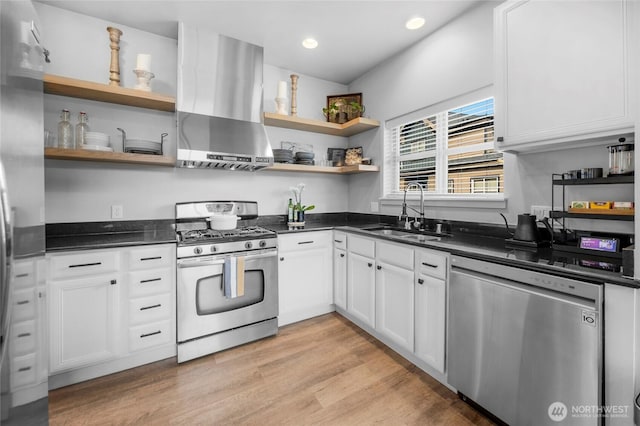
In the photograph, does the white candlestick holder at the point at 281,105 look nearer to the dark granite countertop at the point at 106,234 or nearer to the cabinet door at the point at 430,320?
the dark granite countertop at the point at 106,234

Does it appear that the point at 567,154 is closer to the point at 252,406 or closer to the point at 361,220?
the point at 361,220

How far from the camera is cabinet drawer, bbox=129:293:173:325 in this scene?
204 cm

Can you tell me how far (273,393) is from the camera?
182cm

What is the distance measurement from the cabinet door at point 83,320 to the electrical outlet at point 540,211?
9.78 feet

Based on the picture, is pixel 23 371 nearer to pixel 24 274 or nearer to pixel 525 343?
pixel 24 274

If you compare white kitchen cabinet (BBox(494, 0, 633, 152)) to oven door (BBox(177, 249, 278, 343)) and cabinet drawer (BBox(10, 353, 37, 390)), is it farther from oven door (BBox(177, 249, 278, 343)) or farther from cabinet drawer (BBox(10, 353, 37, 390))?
cabinet drawer (BBox(10, 353, 37, 390))

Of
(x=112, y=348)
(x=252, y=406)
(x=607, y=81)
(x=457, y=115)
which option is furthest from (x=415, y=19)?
(x=112, y=348)

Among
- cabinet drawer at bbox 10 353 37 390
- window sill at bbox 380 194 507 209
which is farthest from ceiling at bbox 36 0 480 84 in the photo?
cabinet drawer at bbox 10 353 37 390

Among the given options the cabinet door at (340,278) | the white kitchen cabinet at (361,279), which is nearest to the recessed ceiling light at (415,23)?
the white kitchen cabinet at (361,279)

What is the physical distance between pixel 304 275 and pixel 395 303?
0.98 metres

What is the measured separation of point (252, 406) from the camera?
5.60ft

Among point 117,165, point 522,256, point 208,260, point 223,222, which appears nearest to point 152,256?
point 208,260

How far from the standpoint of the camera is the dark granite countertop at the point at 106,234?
1.95 meters

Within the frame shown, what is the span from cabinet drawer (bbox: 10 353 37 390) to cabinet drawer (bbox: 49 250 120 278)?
3.10 ft
